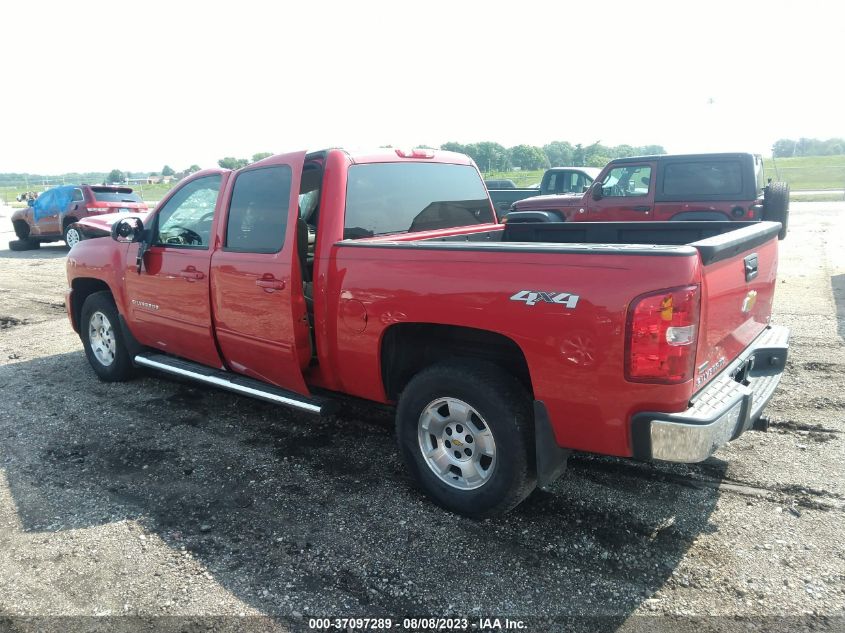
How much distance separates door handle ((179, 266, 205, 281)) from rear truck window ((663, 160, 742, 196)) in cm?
794

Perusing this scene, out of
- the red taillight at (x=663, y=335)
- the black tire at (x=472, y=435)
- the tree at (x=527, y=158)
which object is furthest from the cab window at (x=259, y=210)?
the tree at (x=527, y=158)

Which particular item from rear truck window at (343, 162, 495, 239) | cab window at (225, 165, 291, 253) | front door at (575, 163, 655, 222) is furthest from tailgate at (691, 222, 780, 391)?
front door at (575, 163, 655, 222)

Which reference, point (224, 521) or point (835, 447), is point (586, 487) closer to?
point (835, 447)

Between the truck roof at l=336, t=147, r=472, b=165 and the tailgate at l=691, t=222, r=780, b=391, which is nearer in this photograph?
the tailgate at l=691, t=222, r=780, b=391

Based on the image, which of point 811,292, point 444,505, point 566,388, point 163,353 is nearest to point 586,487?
point 444,505

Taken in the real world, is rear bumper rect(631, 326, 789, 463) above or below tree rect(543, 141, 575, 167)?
below

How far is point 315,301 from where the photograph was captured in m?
3.82

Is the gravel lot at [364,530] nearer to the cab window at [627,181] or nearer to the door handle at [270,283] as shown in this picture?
the door handle at [270,283]

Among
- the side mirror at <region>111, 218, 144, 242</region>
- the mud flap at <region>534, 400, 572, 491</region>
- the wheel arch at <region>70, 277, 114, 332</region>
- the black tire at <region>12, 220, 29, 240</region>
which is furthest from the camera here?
the black tire at <region>12, 220, 29, 240</region>

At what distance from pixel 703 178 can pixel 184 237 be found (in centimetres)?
799

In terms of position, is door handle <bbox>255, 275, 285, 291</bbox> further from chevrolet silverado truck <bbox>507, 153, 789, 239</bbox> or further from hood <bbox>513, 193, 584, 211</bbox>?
hood <bbox>513, 193, 584, 211</bbox>

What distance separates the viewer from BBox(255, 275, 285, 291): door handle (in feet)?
12.8

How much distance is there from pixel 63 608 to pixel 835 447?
4469mm

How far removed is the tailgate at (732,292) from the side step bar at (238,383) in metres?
2.25
